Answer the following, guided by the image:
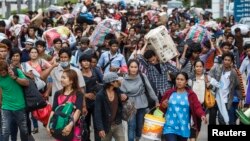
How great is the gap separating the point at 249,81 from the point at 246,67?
6.27ft

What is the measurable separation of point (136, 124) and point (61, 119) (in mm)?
2572

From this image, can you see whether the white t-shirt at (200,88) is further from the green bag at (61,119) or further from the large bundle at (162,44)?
the green bag at (61,119)

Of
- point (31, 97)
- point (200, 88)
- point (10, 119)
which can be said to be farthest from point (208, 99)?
point (10, 119)

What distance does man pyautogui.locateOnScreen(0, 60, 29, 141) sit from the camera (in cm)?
960

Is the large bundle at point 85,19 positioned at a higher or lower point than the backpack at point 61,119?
lower

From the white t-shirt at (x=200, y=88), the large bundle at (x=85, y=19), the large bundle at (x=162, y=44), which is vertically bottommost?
the large bundle at (x=85, y=19)

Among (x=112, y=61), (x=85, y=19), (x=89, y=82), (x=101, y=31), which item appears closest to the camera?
(x=89, y=82)

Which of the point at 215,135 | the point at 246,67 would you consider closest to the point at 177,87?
the point at 215,135

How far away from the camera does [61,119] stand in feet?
27.7

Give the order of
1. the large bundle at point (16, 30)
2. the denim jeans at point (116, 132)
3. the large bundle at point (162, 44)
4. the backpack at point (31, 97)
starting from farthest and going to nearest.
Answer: the large bundle at point (16, 30)
the large bundle at point (162, 44)
the backpack at point (31, 97)
the denim jeans at point (116, 132)

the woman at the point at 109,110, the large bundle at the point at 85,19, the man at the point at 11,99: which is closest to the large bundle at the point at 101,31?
the large bundle at the point at 85,19

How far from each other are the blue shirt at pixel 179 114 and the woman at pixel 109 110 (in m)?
0.63

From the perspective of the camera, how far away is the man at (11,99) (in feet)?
31.5

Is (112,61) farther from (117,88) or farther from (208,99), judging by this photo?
(117,88)
